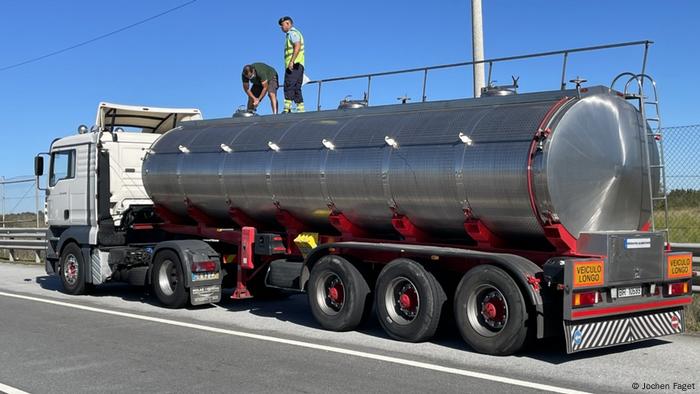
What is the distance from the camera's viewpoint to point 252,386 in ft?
23.0

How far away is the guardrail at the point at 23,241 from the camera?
21391 mm

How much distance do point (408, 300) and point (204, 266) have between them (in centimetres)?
414

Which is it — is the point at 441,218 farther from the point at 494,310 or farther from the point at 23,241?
the point at 23,241

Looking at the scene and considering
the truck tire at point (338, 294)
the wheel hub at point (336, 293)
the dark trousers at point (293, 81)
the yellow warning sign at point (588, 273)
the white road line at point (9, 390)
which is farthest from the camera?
the dark trousers at point (293, 81)

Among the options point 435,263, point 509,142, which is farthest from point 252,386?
point 509,142

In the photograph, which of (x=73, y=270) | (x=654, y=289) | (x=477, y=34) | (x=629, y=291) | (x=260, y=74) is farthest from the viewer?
(x=73, y=270)

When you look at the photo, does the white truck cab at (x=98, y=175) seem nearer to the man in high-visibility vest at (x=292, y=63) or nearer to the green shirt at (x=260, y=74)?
the green shirt at (x=260, y=74)

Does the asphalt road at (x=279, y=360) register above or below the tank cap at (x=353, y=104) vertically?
below

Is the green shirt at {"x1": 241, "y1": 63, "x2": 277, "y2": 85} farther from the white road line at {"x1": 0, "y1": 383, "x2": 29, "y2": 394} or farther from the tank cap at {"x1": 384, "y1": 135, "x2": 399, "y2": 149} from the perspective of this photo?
the white road line at {"x1": 0, "y1": 383, "x2": 29, "y2": 394}

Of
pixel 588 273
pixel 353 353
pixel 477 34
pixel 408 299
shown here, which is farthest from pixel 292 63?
pixel 588 273

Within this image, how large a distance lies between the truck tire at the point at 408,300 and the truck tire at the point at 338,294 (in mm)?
389

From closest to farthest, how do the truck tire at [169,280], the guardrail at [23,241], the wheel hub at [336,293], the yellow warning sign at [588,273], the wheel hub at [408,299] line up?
the yellow warning sign at [588,273]
the wheel hub at [408,299]
the wheel hub at [336,293]
the truck tire at [169,280]
the guardrail at [23,241]

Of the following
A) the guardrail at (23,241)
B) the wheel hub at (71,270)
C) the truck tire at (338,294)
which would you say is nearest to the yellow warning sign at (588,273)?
the truck tire at (338,294)

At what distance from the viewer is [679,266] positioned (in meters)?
8.87
